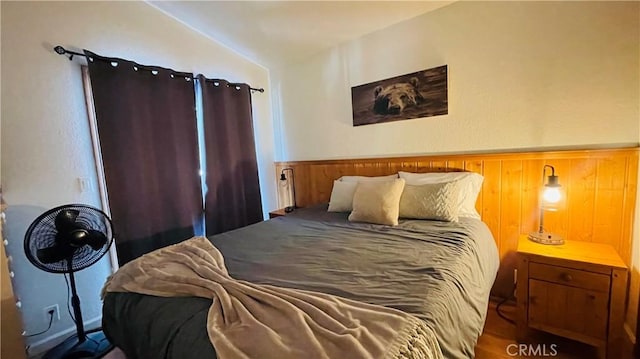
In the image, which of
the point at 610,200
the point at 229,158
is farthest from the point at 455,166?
the point at 229,158

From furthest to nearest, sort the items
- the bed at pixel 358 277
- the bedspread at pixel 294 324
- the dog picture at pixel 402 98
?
the dog picture at pixel 402 98, the bed at pixel 358 277, the bedspread at pixel 294 324

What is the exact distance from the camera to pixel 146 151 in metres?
2.27

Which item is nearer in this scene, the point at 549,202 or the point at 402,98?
the point at 549,202

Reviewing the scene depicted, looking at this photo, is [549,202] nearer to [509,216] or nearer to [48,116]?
[509,216]

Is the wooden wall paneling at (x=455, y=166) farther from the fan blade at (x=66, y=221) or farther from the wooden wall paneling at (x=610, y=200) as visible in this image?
the fan blade at (x=66, y=221)

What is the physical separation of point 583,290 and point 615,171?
78 cm

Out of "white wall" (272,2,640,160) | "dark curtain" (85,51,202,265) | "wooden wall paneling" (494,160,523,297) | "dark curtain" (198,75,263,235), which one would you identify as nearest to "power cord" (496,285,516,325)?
"wooden wall paneling" (494,160,523,297)

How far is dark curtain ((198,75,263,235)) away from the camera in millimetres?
2752

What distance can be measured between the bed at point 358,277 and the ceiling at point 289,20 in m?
1.67

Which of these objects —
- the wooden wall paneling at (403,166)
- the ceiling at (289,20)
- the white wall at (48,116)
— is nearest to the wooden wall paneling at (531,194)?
the wooden wall paneling at (403,166)

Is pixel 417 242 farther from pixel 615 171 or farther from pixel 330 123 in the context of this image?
pixel 330 123

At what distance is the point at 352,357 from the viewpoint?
2.30 ft

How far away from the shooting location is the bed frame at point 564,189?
1.69m

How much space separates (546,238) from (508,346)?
26.8 inches
